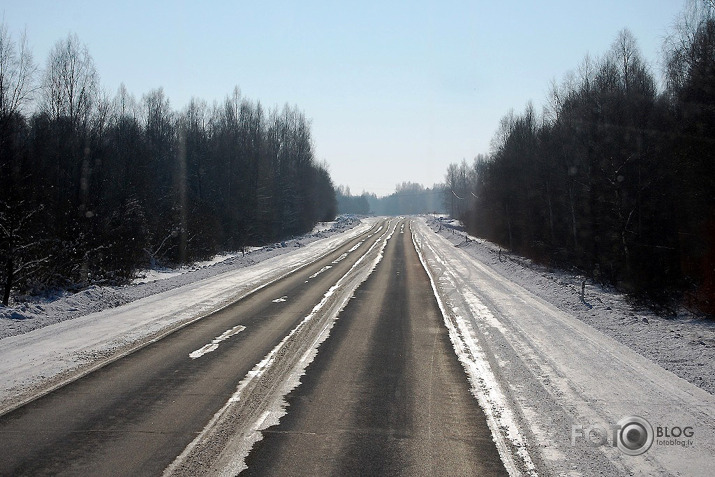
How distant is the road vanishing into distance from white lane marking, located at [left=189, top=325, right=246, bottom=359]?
46mm

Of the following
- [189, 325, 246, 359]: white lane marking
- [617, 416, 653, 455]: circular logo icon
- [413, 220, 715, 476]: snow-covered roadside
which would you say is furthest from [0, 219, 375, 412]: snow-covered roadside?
[617, 416, 653, 455]: circular logo icon

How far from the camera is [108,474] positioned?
18.4 feet

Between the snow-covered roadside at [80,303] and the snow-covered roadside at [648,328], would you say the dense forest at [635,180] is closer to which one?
the snow-covered roadside at [648,328]

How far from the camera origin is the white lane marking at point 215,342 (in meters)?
11.1

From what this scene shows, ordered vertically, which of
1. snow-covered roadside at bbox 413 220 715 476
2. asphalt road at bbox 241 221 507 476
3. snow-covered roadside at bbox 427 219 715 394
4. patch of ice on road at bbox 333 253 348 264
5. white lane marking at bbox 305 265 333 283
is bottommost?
snow-covered roadside at bbox 427 219 715 394

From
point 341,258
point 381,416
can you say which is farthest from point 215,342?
point 341,258

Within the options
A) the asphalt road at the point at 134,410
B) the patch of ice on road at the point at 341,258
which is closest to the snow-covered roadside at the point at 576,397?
the asphalt road at the point at 134,410

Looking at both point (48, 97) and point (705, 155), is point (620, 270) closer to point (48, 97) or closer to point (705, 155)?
point (705, 155)

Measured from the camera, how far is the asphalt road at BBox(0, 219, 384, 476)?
235 inches

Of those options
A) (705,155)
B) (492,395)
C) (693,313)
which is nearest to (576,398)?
(492,395)

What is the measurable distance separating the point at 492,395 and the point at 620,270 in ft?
65.2

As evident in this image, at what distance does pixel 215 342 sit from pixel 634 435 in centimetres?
832

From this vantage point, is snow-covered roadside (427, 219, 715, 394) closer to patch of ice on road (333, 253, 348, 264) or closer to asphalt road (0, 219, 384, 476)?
asphalt road (0, 219, 384, 476)

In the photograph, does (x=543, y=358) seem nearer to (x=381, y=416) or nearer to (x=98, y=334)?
(x=381, y=416)
